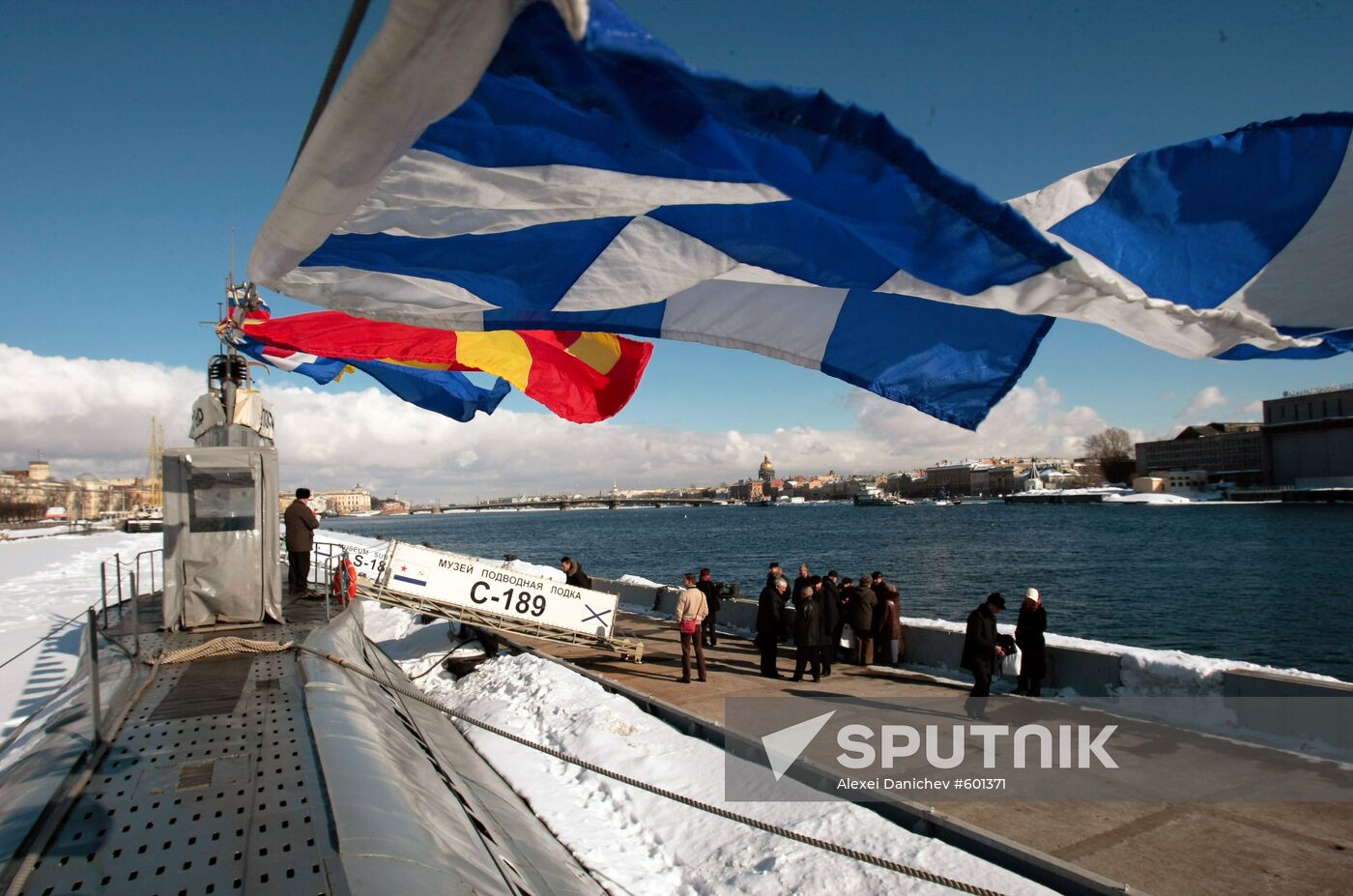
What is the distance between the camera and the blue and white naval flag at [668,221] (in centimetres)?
218

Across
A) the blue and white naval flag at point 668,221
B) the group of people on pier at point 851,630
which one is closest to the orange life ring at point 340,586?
the group of people on pier at point 851,630

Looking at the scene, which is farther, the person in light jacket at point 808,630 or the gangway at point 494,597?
the gangway at point 494,597

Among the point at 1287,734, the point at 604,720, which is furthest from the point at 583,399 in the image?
the point at 1287,734

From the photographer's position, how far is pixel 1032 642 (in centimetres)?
942

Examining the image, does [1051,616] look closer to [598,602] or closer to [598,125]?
[598,602]

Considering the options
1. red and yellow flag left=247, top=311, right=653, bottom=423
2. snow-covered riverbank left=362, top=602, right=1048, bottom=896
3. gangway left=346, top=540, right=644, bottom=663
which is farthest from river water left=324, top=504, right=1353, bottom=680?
red and yellow flag left=247, top=311, right=653, bottom=423

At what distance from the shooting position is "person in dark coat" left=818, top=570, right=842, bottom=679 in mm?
10711

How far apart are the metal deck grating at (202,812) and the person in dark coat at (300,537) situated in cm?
572

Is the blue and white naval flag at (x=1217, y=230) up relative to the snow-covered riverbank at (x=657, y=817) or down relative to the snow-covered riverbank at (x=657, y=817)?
up

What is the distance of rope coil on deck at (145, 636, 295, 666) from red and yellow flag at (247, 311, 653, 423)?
109 inches

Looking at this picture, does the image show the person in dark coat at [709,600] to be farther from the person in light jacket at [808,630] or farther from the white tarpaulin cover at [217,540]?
the white tarpaulin cover at [217,540]

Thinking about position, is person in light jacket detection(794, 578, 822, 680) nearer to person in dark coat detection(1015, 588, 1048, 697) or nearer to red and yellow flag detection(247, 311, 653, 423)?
person in dark coat detection(1015, 588, 1048, 697)

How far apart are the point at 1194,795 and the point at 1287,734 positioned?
87.7 inches

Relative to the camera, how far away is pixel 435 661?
13734 mm
